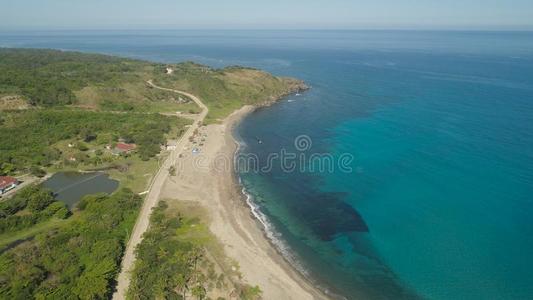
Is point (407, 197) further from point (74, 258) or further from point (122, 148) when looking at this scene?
point (122, 148)

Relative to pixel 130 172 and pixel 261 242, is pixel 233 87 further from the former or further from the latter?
pixel 261 242

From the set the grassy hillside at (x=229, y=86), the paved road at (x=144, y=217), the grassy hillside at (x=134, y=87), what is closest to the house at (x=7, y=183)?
the paved road at (x=144, y=217)

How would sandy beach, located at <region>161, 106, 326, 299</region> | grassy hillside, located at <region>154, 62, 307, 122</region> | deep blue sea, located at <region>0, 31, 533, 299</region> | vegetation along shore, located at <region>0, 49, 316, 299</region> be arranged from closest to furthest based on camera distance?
vegetation along shore, located at <region>0, 49, 316, 299</region>
sandy beach, located at <region>161, 106, 326, 299</region>
deep blue sea, located at <region>0, 31, 533, 299</region>
grassy hillside, located at <region>154, 62, 307, 122</region>

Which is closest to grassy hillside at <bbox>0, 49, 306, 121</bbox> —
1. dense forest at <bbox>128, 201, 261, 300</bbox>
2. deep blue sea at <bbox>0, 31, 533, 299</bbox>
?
deep blue sea at <bbox>0, 31, 533, 299</bbox>

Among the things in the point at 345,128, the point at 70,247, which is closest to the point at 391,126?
the point at 345,128

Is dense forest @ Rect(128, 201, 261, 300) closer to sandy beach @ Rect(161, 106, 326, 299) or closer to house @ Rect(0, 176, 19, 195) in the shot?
sandy beach @ Rect(161, 106, 326, 299)

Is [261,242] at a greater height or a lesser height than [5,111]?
lesser
